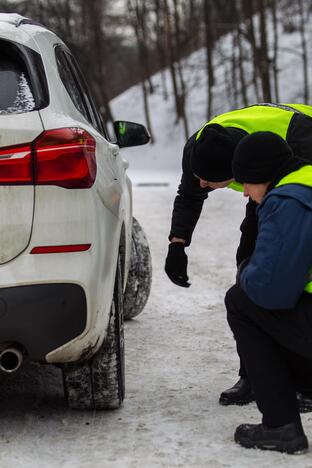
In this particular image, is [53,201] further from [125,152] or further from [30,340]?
[125,152]

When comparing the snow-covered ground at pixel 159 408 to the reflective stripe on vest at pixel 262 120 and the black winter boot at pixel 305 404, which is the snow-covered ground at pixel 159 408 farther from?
the reflective stripe on vest at pixel 262 120

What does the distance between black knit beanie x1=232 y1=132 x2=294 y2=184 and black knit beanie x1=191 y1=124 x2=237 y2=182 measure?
51 centimetres

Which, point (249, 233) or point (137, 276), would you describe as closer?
point (249, 233)

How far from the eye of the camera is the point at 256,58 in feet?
94.5

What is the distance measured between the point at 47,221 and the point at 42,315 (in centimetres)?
35

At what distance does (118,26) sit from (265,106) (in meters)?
42.2

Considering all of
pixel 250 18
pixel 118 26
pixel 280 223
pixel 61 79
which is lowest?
pixel 118 26

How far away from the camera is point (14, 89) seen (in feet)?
11.5

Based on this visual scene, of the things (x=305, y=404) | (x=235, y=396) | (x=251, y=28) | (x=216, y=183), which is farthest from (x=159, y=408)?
(x=251, y=28)

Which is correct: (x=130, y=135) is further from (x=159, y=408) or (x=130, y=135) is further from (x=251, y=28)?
(x=251, y=28)

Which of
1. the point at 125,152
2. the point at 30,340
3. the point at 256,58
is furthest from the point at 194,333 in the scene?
the point at 125,152

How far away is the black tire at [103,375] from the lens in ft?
12.6

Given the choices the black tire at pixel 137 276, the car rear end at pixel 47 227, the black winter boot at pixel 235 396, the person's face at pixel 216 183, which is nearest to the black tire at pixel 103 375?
the car rear end at pixel 47 227

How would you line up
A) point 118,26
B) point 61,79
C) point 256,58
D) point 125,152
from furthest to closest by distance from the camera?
1. point 118,26
2. point 125,152
3. point 256,58
4. point 61,79
